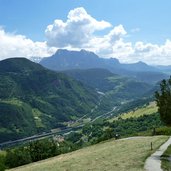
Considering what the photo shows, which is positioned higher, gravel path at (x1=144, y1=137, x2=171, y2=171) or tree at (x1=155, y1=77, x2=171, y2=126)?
tree at (x1=155, y1=77, x2=171, y2=126)

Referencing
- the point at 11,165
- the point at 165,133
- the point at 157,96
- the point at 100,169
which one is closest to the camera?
the point at 100,169

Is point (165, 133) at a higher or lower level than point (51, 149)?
higher

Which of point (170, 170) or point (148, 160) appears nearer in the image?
point (170, 170)

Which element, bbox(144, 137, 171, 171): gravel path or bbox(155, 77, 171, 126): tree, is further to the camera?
bbox(155, 77, 171, 126): tree

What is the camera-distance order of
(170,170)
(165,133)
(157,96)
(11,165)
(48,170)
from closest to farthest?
1. (170,170)
2. (48,170)
3. (157,96)
4. (165,133)
5. (11,165)

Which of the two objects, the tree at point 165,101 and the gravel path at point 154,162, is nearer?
the gravel path at point 154,162

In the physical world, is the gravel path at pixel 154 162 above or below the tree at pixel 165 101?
below

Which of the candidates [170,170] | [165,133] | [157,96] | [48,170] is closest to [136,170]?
[170,170]

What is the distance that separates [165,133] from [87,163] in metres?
34.7

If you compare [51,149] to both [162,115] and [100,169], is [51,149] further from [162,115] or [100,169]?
[100,169]

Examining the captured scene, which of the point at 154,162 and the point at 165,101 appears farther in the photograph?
the point at 165,101

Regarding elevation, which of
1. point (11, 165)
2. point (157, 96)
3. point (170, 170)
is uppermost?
point (157, 96)

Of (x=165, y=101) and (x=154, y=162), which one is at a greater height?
(x=165, y=101)

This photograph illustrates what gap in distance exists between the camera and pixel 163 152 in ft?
169
